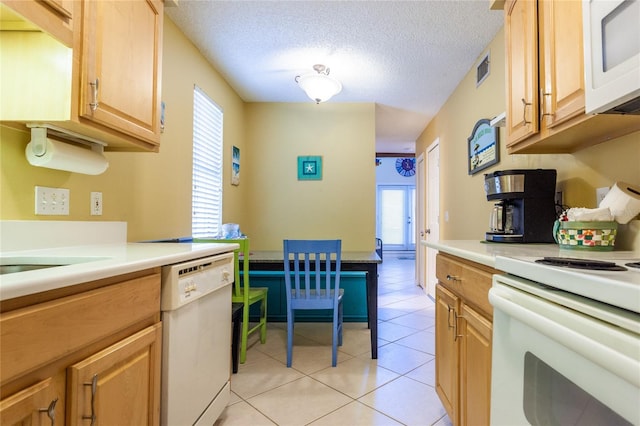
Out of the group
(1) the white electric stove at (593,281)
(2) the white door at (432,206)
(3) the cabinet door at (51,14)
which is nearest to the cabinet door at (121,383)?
(3) the cabinet door at (51,14)

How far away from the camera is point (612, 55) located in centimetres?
89

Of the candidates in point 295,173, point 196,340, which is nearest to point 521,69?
point 196,340

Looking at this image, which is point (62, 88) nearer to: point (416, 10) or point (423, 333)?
point (416, 10)

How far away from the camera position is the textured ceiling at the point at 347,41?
2088 mm

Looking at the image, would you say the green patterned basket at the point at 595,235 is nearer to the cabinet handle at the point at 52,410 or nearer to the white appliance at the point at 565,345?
the white appliance at the point at 565,345

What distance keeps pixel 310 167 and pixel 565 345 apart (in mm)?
3302

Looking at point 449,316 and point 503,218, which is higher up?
point 503,218

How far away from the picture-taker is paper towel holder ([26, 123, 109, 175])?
1194 mm

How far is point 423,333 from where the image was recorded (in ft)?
9.84

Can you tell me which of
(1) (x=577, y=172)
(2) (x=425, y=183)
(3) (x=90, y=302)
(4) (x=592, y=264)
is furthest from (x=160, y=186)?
(2) (x=425, y=183)

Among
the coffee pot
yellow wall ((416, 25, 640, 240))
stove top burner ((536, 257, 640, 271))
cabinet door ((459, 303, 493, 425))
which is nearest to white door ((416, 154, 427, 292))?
yellow wall ((416, 25, 640, 240))

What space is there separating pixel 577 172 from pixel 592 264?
110 cm

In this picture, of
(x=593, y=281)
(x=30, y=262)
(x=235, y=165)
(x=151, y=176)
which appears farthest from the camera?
(x=235, y=165)

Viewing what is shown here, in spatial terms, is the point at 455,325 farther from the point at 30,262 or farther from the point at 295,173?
the point at 295,173
